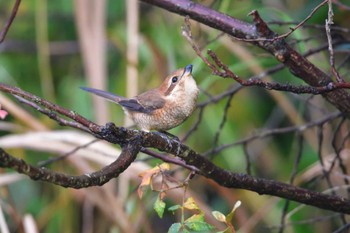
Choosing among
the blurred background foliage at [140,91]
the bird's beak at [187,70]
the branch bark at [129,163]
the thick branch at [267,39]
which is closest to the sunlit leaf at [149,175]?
the branch bark at [129,163]

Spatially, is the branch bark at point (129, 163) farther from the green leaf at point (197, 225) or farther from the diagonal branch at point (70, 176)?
the green leaf at point (197, 225)

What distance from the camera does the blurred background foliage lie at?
147 inches

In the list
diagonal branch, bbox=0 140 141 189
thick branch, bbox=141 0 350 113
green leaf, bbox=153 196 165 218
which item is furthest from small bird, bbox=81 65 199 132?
diagonal branch, bbox=0 140 141 189

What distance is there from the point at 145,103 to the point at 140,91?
1.45 metres

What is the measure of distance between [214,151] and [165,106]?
28cm

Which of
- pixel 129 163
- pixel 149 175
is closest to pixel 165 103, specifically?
pixel 149 175

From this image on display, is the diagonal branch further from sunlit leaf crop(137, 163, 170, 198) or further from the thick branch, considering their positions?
the thick branch

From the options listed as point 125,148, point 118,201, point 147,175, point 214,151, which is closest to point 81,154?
point 118,201

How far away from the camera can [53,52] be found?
498cm

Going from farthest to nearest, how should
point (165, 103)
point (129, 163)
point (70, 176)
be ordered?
point (165, 103) → point (129, 163) → point (70, 176)

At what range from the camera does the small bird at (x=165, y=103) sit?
270 centimetres

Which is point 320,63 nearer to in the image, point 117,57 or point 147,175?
point 147,175

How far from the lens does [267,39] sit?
1954 millimetres

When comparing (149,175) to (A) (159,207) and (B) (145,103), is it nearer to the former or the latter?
(A) (159,207)
